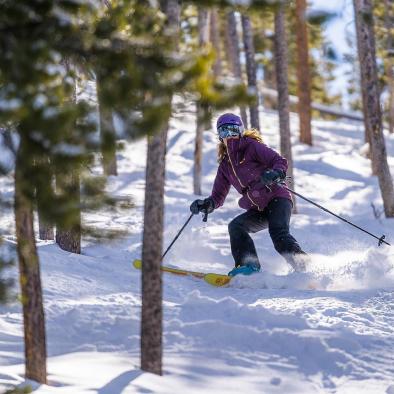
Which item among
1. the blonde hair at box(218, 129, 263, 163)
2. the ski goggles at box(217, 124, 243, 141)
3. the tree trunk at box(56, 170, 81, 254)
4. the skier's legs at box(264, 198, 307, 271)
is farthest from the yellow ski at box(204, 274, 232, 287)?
the tree trunk at box(56, 170, 81, 254)

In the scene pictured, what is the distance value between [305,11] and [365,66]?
37.5ft

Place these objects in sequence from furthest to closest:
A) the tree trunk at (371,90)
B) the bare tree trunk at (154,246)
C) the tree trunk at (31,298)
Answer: the tree trunk at (371,90) < the bare tree trunk at (154,246) < the tree trunk at (31,298)

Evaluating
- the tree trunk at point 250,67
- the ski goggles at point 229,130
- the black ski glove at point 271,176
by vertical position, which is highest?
the tree trunk at point 250,67

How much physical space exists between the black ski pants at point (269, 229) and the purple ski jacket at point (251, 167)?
0.11 metres

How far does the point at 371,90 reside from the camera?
13102 millimetres

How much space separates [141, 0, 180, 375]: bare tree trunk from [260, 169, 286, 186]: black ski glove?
3.53 metres

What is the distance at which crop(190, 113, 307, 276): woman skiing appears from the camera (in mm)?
8258

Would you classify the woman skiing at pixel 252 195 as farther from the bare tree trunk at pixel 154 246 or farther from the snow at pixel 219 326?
the bare tree trunk at pixel 154 246

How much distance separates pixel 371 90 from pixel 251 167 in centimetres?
551

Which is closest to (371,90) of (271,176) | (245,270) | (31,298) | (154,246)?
(271,176)

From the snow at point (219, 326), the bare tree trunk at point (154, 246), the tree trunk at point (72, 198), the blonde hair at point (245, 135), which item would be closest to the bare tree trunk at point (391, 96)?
the snow at point (219, 326)

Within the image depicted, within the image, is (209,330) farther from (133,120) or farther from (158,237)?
(133,120)

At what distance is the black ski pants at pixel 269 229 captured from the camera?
8.27 metres

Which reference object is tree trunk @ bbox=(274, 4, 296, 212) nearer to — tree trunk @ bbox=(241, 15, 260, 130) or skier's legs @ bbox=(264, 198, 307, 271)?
tree trunk @ bbox=(241, 15, 260, 130)
